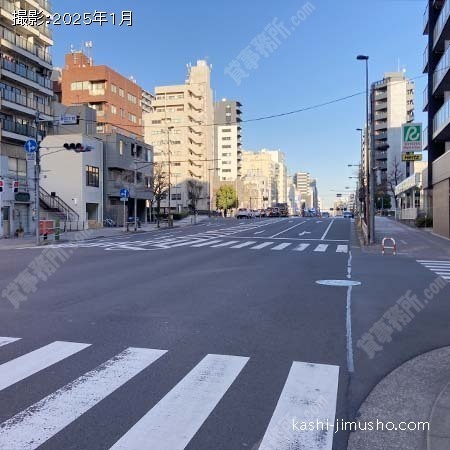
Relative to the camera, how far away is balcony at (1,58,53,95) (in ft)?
127

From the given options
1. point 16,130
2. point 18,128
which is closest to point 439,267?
point 16,130

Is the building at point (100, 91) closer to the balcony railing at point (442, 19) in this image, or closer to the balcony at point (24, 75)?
the balcony at point (24, 75)

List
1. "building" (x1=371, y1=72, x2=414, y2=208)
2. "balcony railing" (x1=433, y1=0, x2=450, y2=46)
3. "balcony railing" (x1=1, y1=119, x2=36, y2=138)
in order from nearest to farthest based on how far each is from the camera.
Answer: "balcony railing" (x1=433, y1=0, x2=450, y2=46), "balcony railing" (x1=1, y1=119, x2=36, y2=138), "building" (x1=371, y1=72, x2=414, y2=208)

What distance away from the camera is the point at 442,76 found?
3116 centimetres

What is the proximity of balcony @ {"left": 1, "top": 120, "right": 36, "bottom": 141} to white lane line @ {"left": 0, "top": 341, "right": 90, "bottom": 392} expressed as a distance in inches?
1397

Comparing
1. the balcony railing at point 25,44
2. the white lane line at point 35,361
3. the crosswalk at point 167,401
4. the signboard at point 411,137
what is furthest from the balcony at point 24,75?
the crosswalk at point 167,401

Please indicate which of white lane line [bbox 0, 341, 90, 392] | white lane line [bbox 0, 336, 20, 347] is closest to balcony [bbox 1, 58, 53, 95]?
white lane line [bbox 0, 336, 20, 347]

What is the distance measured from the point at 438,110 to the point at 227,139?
111 m

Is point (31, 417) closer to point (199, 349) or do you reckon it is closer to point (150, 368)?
point (150, 368)

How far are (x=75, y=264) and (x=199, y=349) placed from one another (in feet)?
38.0

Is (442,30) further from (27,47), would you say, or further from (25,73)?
(27,47)

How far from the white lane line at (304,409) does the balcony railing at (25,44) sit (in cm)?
4156

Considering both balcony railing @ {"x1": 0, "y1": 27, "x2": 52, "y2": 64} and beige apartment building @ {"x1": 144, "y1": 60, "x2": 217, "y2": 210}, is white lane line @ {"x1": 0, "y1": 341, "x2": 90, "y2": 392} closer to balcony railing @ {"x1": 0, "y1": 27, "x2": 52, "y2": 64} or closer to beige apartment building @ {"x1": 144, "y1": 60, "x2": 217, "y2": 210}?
balcony railing @ {"x1": 0, "y1": 27, "x2": 52, "y2": 64}

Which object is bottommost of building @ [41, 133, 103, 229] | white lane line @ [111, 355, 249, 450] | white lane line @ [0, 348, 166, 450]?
white lane line @ [111, 355, 249, 450]
